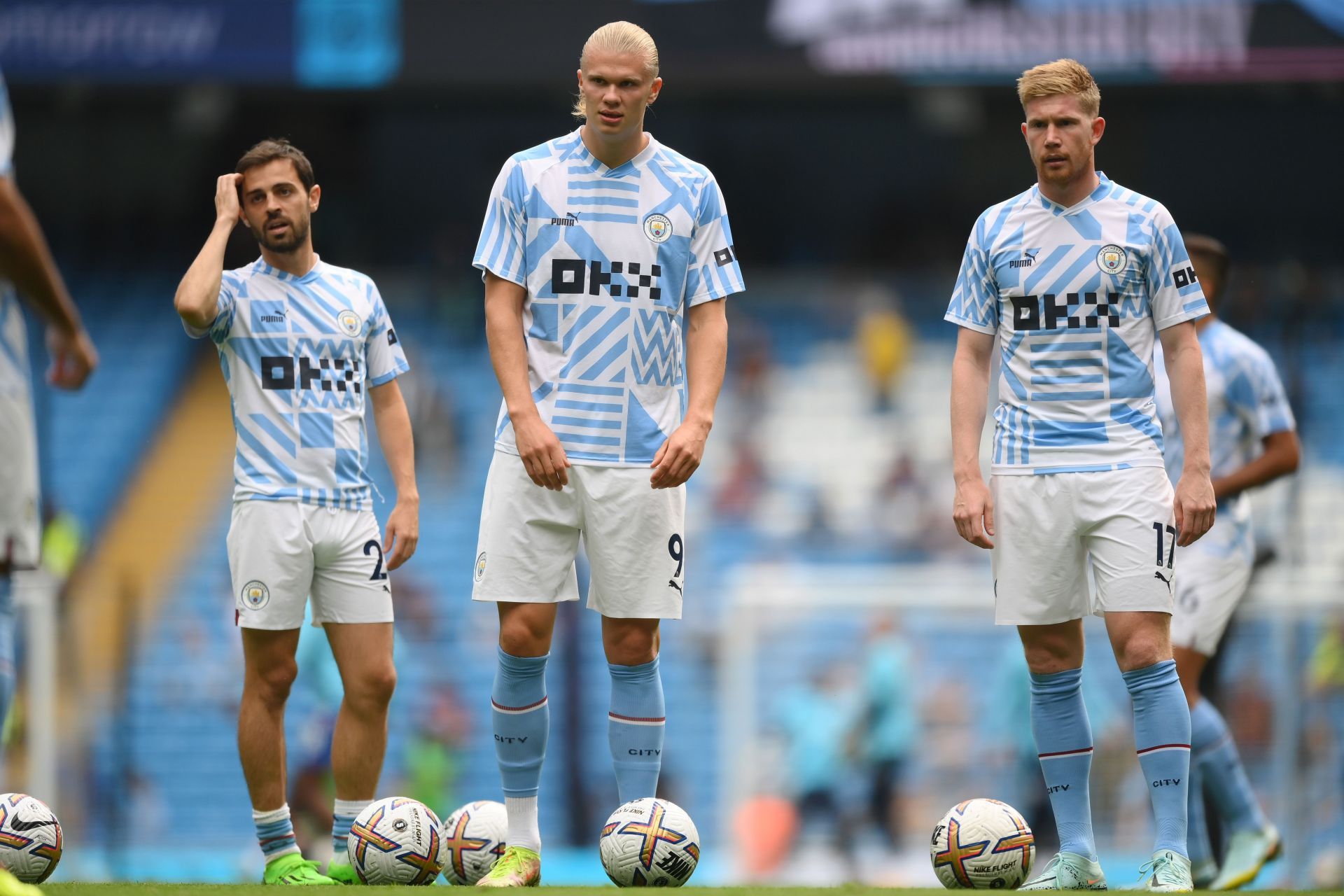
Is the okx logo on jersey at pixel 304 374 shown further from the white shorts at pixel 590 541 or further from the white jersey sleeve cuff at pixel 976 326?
the white jersey sleeve cuff at pixel 976 326

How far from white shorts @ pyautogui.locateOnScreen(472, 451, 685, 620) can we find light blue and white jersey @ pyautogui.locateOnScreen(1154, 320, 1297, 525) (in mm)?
2602

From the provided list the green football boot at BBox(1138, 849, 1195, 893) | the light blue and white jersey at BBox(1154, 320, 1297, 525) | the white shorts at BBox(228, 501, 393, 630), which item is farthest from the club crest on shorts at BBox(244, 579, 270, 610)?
the light blue and white jersey at BBox(1154, 320, 1297, 525)

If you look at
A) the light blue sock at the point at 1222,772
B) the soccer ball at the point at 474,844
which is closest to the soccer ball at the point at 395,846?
the soccer ball at the point at 474,844

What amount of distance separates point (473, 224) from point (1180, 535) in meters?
16.0

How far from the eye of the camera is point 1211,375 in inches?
269

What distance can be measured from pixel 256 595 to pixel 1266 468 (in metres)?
3.89

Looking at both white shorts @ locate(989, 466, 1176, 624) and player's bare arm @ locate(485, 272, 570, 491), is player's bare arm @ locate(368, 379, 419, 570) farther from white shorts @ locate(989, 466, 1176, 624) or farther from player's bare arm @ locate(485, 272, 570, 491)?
white shorts @ locate(989, 466, 1176, 624)

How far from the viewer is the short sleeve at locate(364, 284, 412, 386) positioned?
5.86 meters

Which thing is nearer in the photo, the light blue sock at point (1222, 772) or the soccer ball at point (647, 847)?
the soccer ball at point (647, 847)

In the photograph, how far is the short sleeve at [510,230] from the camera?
5.17 m

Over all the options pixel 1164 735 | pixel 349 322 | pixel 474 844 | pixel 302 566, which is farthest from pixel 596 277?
pixel 1164 735

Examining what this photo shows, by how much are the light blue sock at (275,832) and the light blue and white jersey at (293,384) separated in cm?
101

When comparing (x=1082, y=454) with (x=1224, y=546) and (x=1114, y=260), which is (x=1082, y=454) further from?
(x=1224, y=546)

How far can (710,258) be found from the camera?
526cm
